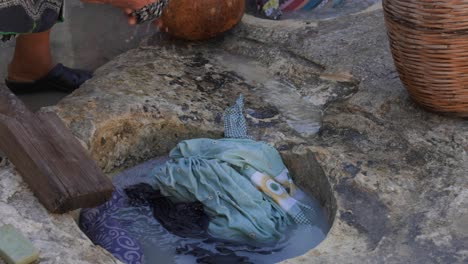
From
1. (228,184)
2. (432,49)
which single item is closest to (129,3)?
(228,184)

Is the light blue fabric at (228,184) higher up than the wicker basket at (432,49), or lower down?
lower down

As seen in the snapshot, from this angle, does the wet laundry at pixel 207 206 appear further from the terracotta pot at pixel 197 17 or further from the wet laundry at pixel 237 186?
the terracotta pot at pixel 197 17

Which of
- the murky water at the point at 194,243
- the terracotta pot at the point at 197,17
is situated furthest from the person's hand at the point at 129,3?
the terracotta pot at the point at 197,17

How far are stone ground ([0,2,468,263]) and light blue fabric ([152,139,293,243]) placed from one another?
0.61 ft

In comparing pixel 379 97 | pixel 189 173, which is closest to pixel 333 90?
pixel 379 97

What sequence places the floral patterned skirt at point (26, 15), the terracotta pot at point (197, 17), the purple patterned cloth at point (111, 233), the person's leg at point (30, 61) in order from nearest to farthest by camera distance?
the purple patterned cloth at point (111, 233) → the floral patterned skirt at point (26, 15) → the person's leg at point (30, 61) → the terracotta pot at point (197, 17)

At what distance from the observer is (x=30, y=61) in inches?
168

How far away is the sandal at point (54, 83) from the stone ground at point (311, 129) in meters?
0.31

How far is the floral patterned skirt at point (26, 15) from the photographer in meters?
3.32

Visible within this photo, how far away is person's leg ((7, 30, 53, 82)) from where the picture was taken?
165 inches

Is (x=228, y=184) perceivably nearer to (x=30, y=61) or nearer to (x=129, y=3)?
(x=129, y=3)

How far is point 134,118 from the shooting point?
357 centimetres

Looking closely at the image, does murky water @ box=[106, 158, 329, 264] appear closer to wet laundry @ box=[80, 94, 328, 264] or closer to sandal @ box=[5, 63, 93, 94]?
wet laundry @ box=[80, 94, 328, 264]

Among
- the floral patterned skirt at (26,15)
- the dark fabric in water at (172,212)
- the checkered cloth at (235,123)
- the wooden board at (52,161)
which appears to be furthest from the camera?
the checkered cloth at (235,123)
